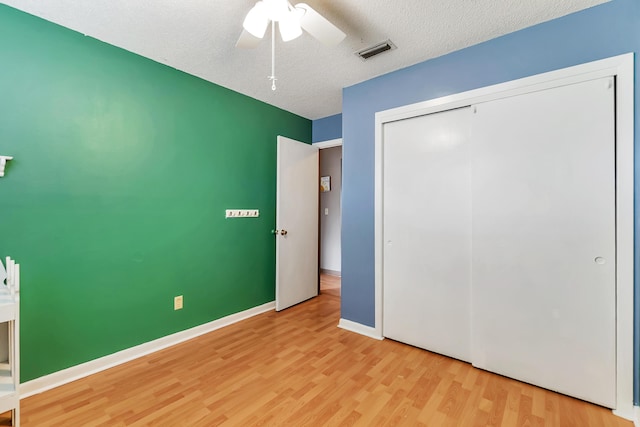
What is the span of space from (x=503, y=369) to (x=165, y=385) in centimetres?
240

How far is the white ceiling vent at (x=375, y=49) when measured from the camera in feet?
6.98

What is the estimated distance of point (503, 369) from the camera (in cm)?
202

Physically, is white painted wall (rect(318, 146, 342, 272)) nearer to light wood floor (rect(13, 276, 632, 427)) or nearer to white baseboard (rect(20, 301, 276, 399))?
white baseboard (rect(20, 301, 276, 399))

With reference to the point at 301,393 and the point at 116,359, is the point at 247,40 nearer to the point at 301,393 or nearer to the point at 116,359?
the point at 301,393

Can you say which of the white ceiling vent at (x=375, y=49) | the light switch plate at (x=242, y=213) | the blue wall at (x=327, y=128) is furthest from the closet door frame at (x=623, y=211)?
the light switch plate at (x=242, y=213)

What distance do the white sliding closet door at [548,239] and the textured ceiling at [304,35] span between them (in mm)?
559

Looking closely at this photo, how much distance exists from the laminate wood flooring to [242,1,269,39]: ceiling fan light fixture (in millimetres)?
2235

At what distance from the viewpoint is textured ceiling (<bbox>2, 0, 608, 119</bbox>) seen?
5.71ft

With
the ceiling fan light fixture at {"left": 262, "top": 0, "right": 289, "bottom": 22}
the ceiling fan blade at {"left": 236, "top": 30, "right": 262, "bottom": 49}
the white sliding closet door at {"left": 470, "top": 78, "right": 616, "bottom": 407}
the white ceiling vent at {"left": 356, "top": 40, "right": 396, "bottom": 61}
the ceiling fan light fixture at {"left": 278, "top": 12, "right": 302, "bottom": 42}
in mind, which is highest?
the white ceiling vent at {"left": 356, "top": 40, "right": 396, "bottom": 61}

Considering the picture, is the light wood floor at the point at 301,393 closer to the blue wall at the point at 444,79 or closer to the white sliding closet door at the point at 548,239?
the white sliding closet door at the point at 548,239

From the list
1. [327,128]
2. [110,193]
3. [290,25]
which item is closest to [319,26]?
[290,25]

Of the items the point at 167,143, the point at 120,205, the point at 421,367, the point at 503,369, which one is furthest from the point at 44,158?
the point at 503,369

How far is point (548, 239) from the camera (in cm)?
187

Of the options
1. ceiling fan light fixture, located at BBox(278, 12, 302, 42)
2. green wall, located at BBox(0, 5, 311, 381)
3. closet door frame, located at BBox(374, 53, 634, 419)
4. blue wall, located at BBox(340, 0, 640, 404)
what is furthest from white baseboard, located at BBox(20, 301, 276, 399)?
closet door frame, located at BBox(374, 53, 634, 419)
